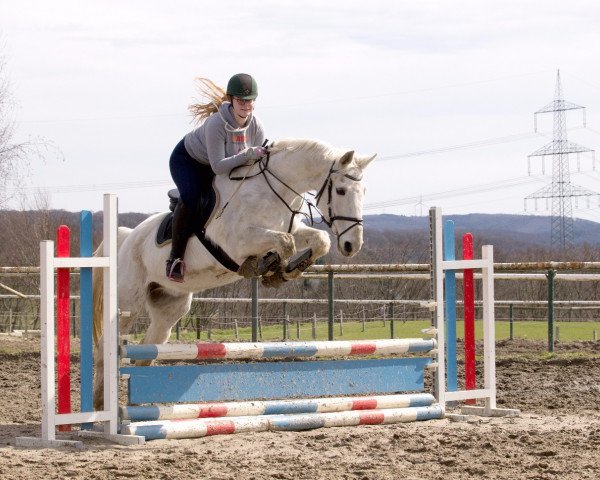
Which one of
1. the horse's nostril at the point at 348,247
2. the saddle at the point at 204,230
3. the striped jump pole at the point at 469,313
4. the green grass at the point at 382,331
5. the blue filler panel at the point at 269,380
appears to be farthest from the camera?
the green grass at the point at 382,331

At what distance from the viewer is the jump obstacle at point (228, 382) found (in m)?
5.55

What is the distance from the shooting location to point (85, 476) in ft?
14.9

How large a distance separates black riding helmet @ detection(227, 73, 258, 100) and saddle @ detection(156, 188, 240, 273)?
26.1 inches

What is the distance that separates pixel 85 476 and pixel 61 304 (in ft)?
4.43

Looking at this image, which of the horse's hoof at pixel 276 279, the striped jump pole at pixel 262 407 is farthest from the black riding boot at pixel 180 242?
the striped jump pole at pixel 262 407

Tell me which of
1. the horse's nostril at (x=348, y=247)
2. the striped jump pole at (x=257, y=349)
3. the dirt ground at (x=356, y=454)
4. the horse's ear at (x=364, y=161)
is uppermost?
the horse's ear at (x=364, y=161)

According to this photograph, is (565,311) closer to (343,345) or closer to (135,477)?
(343,345)

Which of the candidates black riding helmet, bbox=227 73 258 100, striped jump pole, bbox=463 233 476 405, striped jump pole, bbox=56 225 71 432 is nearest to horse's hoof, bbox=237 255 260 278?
black riding helmet, bbox=227 73 258 100

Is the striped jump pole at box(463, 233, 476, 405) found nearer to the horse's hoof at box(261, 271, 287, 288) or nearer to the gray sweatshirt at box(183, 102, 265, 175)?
the horse's hoof at box(261, 271, 287, 288)

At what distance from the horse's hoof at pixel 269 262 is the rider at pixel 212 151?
2.00 feet

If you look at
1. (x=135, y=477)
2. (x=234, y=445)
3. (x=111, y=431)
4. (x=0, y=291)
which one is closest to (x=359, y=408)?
(x=234, y=445)

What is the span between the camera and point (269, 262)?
20.1 ft

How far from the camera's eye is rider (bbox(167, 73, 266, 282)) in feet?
20.7

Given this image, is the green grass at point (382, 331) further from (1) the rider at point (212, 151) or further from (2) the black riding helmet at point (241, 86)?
(2) the black riding helmet at point (241, 86)
